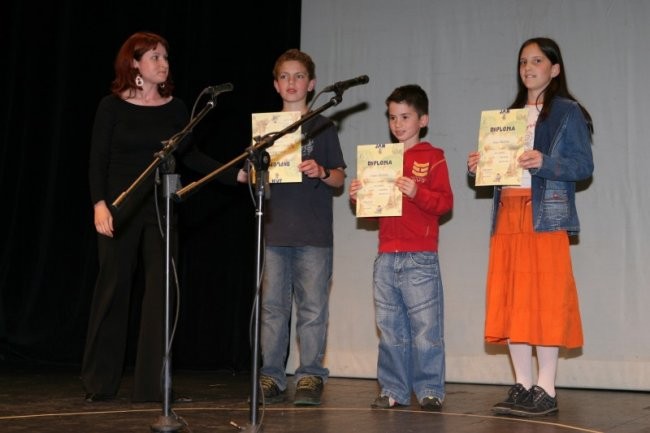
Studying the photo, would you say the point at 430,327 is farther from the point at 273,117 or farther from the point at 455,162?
the point at 455,162

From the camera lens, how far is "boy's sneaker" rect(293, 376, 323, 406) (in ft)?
12.4

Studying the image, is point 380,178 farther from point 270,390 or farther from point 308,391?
point 270,390

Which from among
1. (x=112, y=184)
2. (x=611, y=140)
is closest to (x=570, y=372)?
(x=611, y=140)

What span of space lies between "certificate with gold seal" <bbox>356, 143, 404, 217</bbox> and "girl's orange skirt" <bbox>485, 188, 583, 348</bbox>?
47 centimetres

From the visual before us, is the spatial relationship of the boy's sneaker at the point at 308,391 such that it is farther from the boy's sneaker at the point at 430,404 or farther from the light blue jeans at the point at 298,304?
the boy's sneaker at the point at 430,404

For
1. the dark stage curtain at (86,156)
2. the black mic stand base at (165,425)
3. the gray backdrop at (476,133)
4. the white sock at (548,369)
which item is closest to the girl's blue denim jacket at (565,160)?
the white sock at (548,369)

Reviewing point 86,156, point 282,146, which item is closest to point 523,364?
point 282,146

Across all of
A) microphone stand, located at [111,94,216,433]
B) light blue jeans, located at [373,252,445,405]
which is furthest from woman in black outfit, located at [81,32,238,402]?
microphone stand, located at [111,94,216,433]

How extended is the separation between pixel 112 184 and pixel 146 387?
91 centimetres

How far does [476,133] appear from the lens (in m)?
4.94

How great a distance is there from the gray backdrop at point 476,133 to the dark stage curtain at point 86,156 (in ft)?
1.51

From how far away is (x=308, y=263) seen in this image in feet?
13.2

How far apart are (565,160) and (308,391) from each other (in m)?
1.49

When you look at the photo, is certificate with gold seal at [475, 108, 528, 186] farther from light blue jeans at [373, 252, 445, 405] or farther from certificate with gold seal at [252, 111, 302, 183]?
certificate with gold seal at [252, 111, 302, 183]
